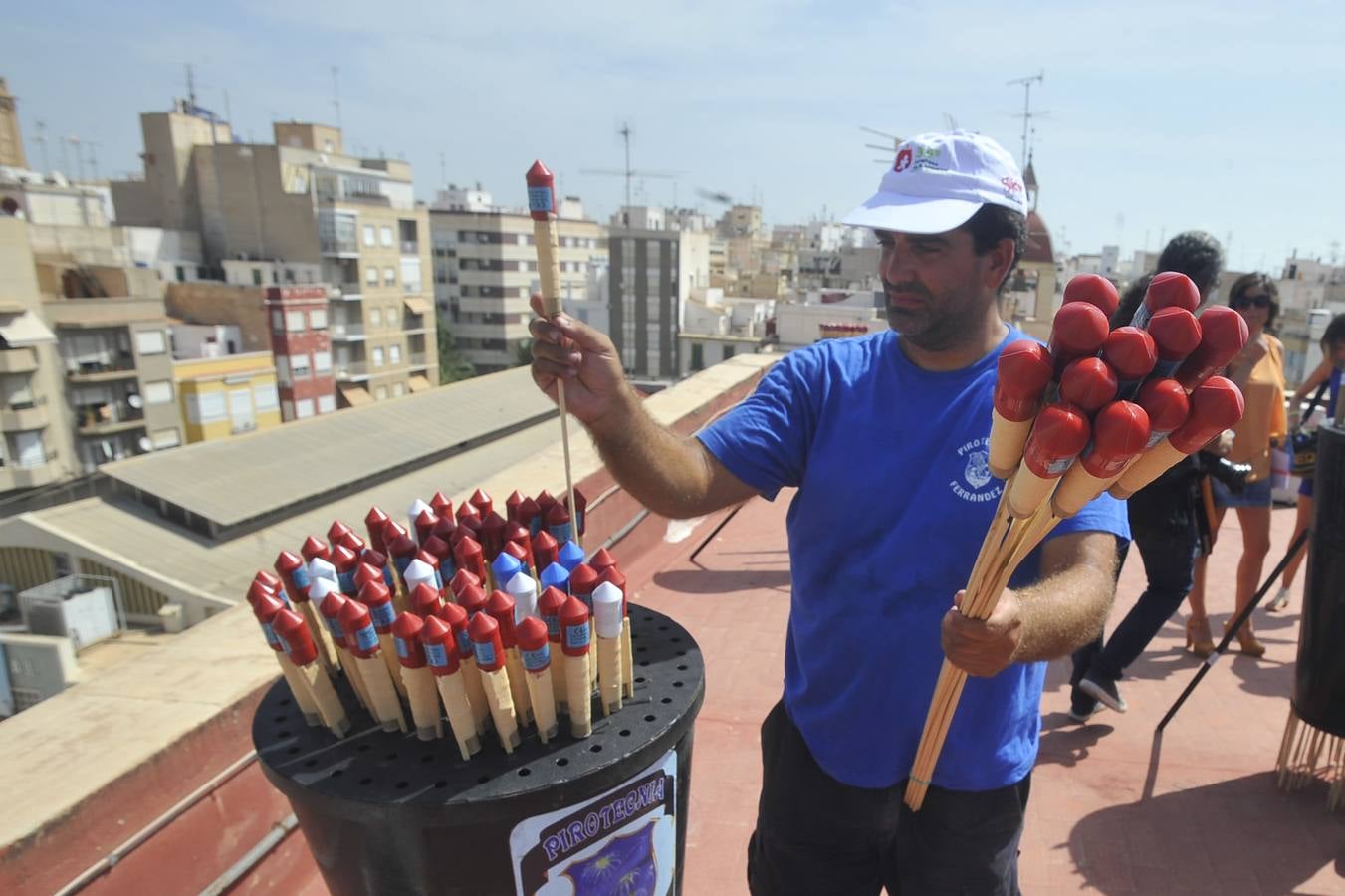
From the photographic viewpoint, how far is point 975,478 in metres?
1.48

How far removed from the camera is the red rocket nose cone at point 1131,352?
999mm

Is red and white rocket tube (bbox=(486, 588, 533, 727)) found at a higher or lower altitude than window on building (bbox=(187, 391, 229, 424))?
higher

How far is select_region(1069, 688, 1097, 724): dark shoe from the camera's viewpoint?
2844 millimetres

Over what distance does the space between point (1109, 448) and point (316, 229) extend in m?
42.4

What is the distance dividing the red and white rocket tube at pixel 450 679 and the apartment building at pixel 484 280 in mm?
48661

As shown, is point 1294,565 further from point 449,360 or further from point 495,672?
point 449,360

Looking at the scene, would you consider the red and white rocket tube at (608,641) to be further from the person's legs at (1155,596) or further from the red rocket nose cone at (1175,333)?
the person's legs at (1155,596)

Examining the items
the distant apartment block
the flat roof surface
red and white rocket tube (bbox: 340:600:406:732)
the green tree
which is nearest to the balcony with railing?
the distant apartment block

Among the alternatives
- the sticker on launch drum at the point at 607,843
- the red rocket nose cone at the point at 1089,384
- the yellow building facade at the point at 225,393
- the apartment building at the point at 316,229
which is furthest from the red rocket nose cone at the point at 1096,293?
the apartment building at the point at 316,229

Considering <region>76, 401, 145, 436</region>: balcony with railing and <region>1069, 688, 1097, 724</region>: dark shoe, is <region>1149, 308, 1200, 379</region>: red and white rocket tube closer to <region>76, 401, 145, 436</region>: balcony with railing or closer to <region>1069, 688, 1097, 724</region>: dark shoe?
<region>1069, 688, 1097, 724</region>: dark shoe

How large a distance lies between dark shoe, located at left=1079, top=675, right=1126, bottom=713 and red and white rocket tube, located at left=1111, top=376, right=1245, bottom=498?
207 centimetres

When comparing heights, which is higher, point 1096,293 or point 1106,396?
point 1096,293

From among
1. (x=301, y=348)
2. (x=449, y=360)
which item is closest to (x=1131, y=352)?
(x=301, y=348)

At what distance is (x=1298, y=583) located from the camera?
4.23m
